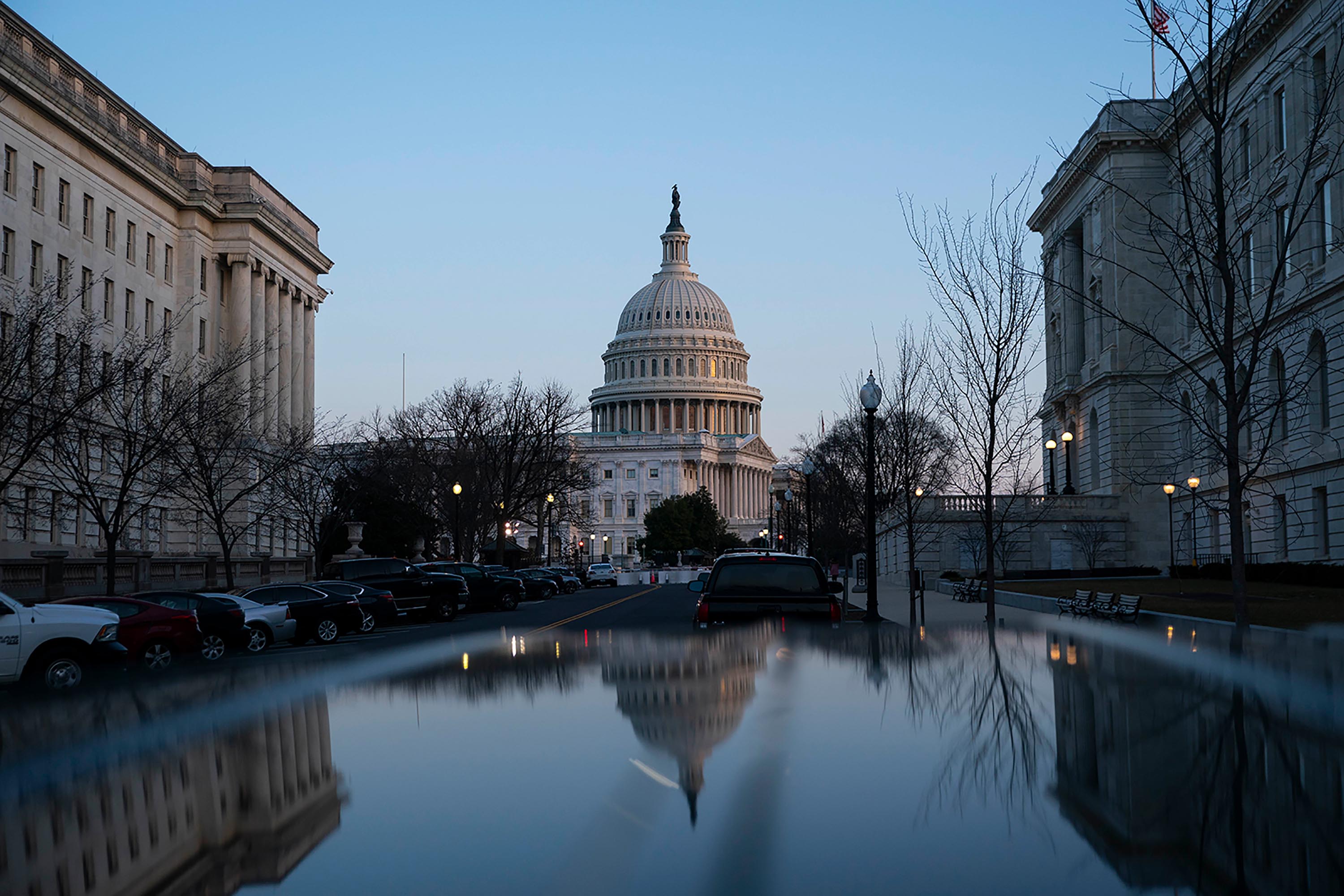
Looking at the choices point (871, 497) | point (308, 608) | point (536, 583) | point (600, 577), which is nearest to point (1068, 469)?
point (600, 577)

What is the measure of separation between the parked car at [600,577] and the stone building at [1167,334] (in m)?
28.1

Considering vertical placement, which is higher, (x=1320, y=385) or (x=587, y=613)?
(x=1320, y=385)

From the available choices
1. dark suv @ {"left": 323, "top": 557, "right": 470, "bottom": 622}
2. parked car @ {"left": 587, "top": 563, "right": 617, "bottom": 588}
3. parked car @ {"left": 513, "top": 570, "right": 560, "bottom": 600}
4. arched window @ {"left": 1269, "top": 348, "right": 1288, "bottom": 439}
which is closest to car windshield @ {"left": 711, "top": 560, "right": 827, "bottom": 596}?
dark suv @ {"left": 323, "top": 557, "right": 470, "bottom": 622}

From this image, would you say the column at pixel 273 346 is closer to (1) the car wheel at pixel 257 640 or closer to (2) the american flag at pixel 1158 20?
(1) the car wheel at pixel 257 640

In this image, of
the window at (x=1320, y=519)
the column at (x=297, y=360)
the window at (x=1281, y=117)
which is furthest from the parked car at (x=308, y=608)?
the column at (x=297, y=360)

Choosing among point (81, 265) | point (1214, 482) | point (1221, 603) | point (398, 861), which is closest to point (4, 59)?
point (81, 265)

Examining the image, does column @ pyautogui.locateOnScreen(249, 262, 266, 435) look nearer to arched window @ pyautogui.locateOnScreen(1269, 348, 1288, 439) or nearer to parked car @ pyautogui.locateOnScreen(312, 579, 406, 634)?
parked car @ pyautogui.locateOnScreen(312, 579, 406, 634)

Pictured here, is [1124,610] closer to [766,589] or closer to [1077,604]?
[1077,604]

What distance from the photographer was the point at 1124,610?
32125 millimetres

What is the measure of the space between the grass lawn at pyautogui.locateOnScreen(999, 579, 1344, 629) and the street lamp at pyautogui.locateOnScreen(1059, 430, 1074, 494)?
1656 cm

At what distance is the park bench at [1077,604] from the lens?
34.8 meters

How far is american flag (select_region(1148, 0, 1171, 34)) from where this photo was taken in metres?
20.6

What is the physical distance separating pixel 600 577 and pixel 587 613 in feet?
153

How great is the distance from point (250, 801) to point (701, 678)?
7.11 m
